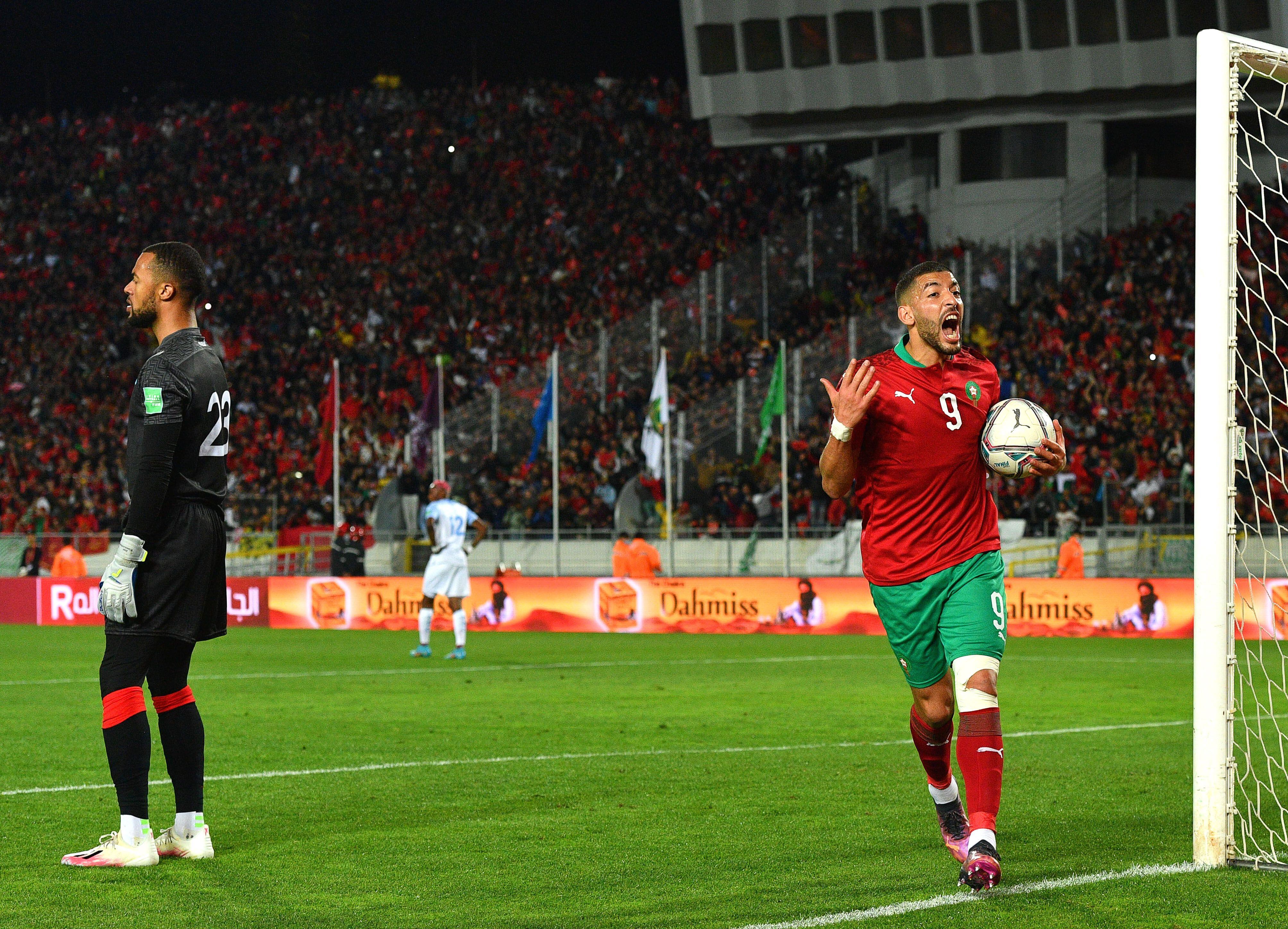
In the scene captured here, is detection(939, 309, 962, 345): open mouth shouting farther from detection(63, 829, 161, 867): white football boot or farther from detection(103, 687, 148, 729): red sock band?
detection(63, 829, 161, 867): white football boot

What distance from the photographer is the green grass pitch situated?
5.62 m

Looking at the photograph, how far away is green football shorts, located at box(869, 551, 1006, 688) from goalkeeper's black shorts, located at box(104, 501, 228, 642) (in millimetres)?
2580

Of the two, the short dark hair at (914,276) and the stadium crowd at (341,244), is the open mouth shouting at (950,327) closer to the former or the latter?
the short dark hair at (914,276)

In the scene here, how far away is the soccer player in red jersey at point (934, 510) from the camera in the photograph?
6.12 meters

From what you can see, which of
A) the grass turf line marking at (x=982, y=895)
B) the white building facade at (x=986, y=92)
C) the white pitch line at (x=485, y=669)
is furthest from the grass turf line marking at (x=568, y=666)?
the white building facade at (x=986, y=92)

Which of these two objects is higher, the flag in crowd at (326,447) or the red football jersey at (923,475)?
the flag in crowd at (326,447)

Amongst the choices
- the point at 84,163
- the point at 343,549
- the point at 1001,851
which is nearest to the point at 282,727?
the point at 1001,851

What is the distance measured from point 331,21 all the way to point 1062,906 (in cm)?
4905

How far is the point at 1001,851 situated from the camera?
267 inches

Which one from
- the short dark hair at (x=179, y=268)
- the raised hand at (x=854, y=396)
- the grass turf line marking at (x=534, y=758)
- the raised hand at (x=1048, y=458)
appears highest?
the short dark hair at (x=179, y=268)

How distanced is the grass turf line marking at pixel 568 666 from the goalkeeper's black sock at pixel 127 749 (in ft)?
34.1

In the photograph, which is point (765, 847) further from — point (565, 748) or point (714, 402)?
point (714, 402)

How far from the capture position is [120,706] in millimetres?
6336

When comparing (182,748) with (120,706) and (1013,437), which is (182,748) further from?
(1013,437)
